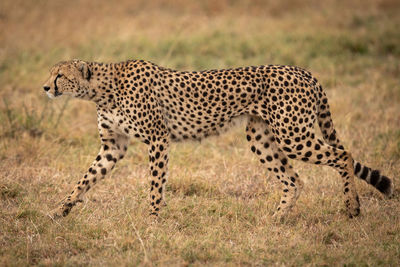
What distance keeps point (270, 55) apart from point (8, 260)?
6243mm

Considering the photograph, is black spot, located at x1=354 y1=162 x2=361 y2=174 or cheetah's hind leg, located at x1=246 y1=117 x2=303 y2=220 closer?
black spot, located at x1=354 y1=162 x2=361 y2=174

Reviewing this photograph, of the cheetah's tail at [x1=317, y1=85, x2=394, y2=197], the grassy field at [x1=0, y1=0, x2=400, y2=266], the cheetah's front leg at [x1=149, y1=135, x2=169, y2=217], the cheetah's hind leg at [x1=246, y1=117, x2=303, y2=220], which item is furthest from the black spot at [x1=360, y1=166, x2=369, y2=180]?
the cheetah's front leg at [x1=149, y1=135, x2=169, y2=217]

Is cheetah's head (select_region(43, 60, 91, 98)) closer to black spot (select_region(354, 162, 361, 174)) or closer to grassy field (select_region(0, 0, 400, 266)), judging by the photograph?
grassy field (select_region(0, 0, 400, 266))

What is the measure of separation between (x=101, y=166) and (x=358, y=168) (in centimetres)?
198

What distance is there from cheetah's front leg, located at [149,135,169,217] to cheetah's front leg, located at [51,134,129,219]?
12.8 inches

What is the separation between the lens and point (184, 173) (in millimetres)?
5305

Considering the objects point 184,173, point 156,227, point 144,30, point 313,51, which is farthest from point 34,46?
point 156,227

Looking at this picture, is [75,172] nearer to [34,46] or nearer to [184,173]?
[184,173]

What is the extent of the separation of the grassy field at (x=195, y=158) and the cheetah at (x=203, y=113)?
23 centimetres

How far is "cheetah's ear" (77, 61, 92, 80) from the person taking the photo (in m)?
4.58

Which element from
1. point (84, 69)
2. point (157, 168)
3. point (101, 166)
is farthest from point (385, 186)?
point (84, 69)

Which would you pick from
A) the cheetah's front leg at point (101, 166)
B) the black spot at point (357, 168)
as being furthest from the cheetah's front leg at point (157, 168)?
the black spot at point (357, 168)

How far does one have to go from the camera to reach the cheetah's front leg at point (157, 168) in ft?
15.0

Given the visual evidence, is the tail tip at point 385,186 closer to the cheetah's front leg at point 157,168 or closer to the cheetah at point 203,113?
the cheetah at point 203,113
